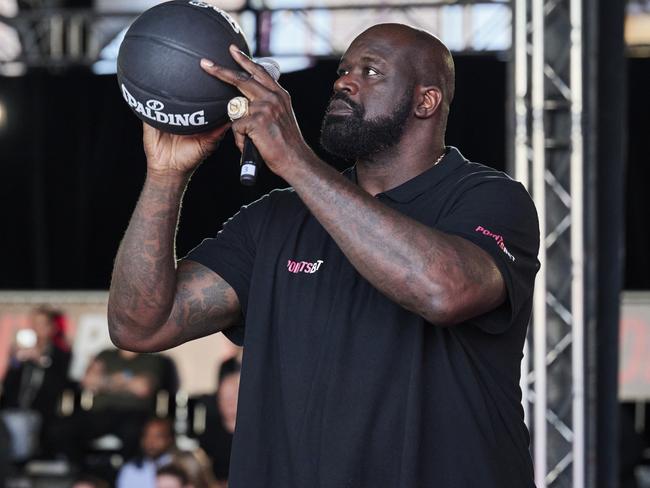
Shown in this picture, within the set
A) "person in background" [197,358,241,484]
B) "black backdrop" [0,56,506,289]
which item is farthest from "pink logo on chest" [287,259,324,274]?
"black backdrop" [0,56,506,289]

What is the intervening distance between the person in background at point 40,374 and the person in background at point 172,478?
6.39ft

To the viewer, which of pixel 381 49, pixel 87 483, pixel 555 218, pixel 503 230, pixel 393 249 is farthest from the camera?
pixel 87 483

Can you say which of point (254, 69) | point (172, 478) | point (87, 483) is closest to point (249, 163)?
point (254, 69)

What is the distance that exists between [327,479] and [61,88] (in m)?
8.26

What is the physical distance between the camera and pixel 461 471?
2.38m

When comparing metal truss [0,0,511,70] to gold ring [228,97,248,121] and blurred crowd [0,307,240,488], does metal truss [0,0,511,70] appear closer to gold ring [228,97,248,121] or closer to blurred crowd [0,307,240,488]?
blurred crowd [0,307,240,488]

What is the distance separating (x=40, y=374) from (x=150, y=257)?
6.67m

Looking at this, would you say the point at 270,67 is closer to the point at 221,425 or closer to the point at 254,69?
the point at 254,69

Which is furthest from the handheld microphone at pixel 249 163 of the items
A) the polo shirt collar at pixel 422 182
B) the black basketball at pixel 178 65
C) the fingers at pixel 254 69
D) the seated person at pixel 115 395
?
the seated person at pixel 115 395

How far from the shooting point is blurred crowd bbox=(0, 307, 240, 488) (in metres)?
7.67

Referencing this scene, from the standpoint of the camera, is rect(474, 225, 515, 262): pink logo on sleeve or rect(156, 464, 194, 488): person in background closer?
rect(474, 225, 515, 262): pink logo on sleeve

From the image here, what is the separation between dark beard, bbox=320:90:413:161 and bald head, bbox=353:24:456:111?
7 centimetres

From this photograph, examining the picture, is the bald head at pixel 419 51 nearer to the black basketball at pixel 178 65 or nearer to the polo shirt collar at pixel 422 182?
the polo shirt collar at pixel 422 182

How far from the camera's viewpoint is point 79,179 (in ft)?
33.5
